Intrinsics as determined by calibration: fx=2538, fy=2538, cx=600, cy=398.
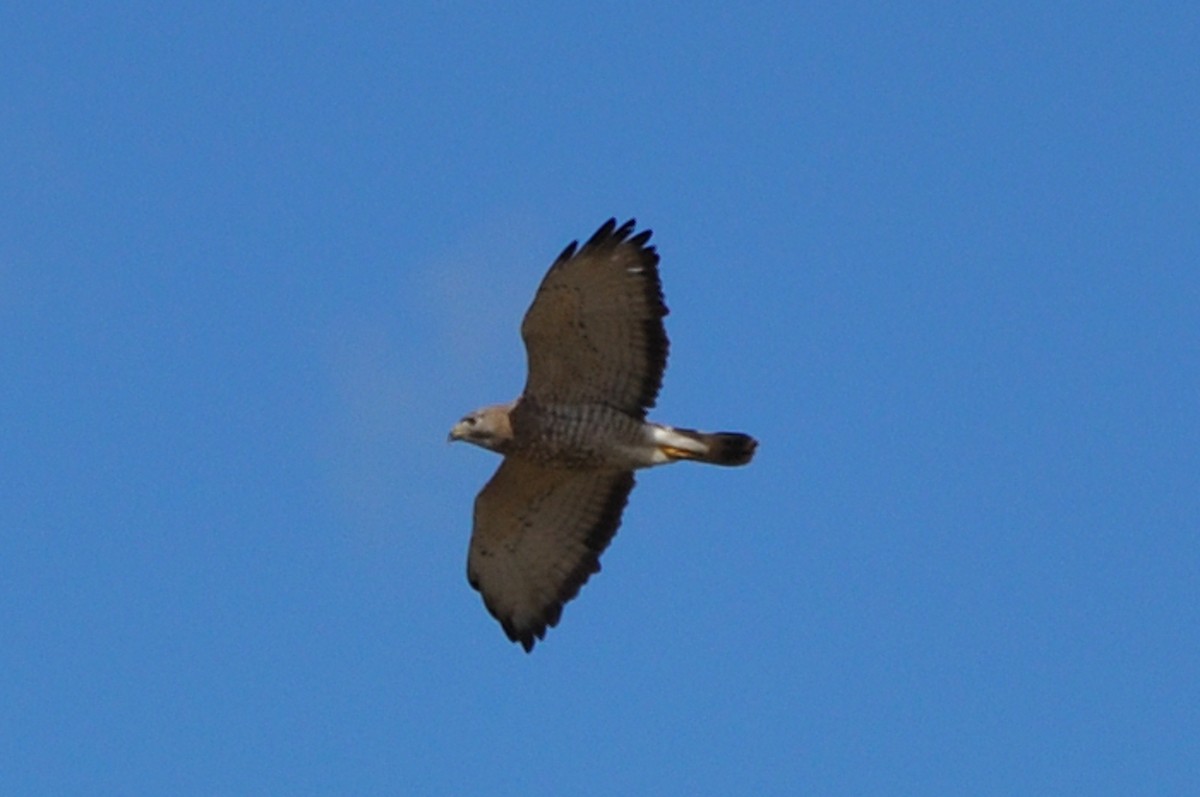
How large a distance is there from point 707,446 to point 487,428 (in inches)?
59.2

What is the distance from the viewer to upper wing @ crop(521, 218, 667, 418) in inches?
652

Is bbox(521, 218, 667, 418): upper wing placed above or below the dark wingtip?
above

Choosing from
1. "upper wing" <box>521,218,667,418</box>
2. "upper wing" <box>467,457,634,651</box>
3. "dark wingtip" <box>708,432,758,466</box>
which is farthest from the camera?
"upper wing" <box>467,457,634,651</box>

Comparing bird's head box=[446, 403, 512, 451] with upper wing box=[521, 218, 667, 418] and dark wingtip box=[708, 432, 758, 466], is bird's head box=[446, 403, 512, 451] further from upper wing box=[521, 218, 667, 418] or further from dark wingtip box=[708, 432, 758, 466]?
dark wingtip box=[708, 432, 758, 466]

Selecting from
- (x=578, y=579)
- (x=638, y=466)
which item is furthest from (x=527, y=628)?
(x=638, y=466)

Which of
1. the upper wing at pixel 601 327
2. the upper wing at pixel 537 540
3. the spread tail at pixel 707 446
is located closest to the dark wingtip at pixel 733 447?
the spread tail at pixel 707 446

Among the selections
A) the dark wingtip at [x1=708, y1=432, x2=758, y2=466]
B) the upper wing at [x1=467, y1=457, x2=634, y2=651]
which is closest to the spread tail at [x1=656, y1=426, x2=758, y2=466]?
the dark wingtip at [x1=708, y1=432, x2=758, y2=466]

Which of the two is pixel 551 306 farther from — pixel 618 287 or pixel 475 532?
pixel 475 532

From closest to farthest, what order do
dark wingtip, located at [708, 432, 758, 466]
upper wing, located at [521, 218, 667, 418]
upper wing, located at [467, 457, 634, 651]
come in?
upper wing, located at [521, 218, 667, 418] < dark wingtip, located at [708, 432, 758, 466] < upper wing, located at [467, 457, 634, 651]

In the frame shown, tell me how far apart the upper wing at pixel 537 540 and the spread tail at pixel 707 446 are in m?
0.71

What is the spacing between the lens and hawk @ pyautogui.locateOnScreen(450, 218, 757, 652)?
1666 centimetres

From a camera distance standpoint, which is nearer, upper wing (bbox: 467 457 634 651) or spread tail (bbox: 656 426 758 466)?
spread tail (bbox: 656 426 758 466)

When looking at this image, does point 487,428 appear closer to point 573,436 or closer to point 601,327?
point 573,436

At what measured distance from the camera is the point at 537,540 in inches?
707
